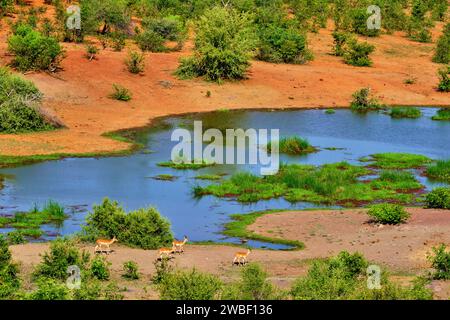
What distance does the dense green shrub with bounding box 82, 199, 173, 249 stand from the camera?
82.0ft

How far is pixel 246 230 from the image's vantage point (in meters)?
27.8

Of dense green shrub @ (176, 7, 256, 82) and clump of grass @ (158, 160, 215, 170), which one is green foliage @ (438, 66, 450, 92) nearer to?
dense green shrub @ (176, 7, 256, 82)

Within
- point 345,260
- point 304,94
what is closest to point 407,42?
point 304,94

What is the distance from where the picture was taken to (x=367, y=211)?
28594 mm

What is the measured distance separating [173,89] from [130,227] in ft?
89.5

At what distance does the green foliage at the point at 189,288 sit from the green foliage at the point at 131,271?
293 cm

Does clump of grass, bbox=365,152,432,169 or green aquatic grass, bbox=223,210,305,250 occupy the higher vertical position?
green aquatic grass, bbox=223,210,305,250

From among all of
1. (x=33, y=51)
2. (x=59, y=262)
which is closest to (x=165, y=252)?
(x=59, y=262)

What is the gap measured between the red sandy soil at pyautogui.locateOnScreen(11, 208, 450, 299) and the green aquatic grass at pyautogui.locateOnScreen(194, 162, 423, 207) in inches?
93.3

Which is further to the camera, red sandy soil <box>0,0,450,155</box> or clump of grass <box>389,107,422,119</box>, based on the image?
clump of grass <box>389,107,422,119</box>

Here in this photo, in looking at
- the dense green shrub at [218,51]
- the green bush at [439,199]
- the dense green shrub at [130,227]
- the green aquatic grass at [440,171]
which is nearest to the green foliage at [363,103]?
the dense green shrub at [218,51]

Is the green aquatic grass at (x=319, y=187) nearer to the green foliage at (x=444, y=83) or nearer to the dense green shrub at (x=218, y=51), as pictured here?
the dense green shrub at (x=218, y=51)

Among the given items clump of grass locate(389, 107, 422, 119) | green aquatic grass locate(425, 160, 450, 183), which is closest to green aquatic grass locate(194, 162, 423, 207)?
green aquatic grass locate(425, 160, 450, 183)
